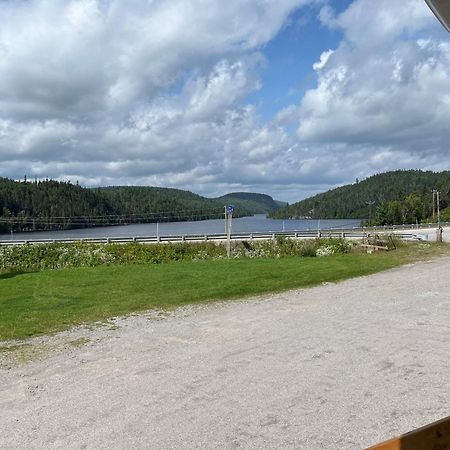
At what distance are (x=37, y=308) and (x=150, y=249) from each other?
18.4 m

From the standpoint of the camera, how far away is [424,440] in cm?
185

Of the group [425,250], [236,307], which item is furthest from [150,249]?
[236,307]

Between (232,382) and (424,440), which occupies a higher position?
(424,440)

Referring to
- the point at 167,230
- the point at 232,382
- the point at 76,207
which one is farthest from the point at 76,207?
the point at 232,382

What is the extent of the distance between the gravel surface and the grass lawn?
63.9 inches

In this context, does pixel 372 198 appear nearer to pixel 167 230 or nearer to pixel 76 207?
pixel 76 207

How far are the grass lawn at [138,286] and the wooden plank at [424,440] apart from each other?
910 centimetres

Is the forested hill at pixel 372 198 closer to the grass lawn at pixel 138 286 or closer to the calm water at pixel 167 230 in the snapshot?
the calm water at pixel 167 230

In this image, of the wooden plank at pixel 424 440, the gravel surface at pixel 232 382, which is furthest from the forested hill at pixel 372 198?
the wooden plank at pixel 424 440

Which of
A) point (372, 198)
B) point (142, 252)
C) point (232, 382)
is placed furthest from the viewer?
point (372, 198)

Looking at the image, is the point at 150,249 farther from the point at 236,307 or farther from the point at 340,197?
the point at 340,197

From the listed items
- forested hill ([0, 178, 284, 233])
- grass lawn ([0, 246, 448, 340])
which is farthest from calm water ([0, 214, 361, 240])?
grass lawn ([0, 246, 448, 340])

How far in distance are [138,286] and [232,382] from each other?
10.5 metres

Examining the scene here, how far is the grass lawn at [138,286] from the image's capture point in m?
11.6
